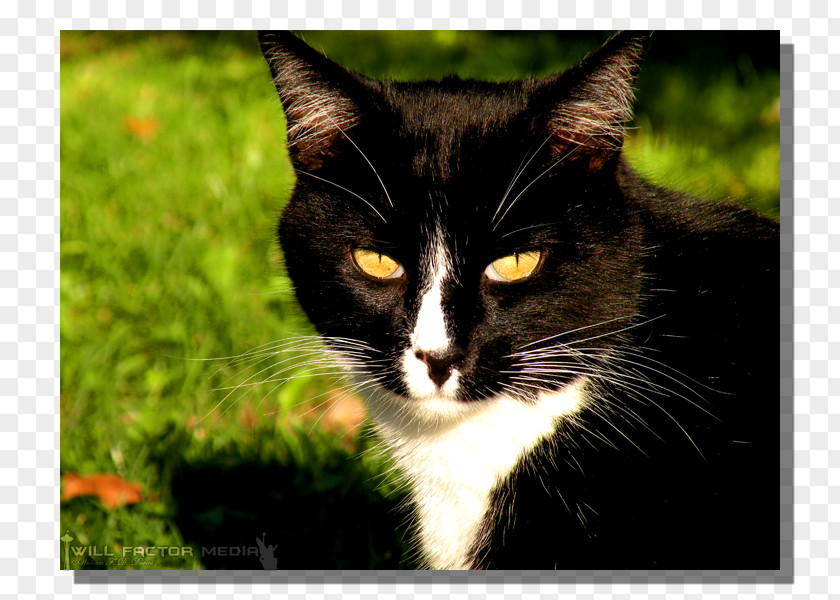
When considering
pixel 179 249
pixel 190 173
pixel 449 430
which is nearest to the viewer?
pixel 449 430

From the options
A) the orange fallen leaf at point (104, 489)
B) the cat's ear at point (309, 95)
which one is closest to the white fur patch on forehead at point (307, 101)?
the cat's ear at point (309, 95)

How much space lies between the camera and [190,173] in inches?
108

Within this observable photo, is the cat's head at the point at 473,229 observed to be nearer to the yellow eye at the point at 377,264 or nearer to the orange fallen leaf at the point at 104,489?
the yellow eye at the point at 377,264

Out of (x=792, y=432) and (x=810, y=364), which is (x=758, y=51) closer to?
(x=810, y=364)

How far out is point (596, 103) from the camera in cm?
128

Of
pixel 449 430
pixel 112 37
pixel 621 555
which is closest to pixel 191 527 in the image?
pixel 449 430

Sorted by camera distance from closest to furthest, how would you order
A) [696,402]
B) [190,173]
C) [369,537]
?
[696,402], [369,537], [190,173]

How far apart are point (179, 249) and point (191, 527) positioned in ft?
3.05

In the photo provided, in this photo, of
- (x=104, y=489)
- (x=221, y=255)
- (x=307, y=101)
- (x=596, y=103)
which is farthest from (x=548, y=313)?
(x=221, y=255)

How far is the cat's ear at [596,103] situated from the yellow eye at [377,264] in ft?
1.00

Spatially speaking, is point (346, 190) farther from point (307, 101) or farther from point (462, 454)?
point (462, 454)

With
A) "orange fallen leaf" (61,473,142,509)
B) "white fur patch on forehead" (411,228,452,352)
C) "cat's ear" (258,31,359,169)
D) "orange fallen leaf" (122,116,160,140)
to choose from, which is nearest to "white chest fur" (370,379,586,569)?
"white fur patch on forehead" (411,228,452,352)

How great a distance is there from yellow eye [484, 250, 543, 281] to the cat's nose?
14 cm

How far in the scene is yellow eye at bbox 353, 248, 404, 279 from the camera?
52.4 inches
